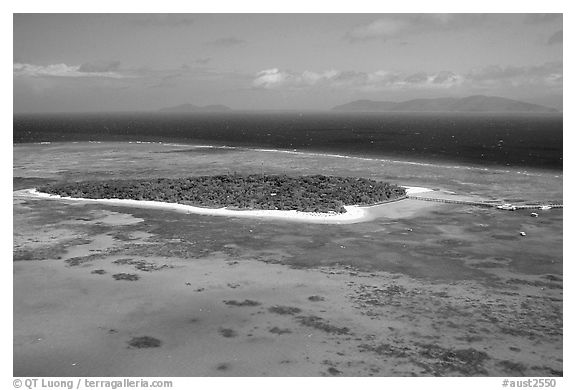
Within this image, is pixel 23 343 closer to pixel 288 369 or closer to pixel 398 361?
pixel 288 369

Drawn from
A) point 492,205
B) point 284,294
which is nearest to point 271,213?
point 284,294

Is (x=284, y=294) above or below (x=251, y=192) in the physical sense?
below

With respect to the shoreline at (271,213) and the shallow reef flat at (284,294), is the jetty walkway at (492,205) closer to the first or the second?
the shallow reef flat at (284,294)

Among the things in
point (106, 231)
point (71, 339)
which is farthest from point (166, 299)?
point (106, 231)

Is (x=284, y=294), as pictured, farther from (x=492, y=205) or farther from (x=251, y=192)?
(x=492, y=205)

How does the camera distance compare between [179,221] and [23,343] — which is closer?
[23,343]

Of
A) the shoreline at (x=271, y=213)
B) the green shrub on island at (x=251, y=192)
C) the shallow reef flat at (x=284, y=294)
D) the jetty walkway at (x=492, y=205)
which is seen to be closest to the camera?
the shallow reef flat at (x=284, y=294)

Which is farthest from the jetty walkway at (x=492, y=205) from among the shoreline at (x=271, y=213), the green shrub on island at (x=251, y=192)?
the shoreline at (x=271, y=213)

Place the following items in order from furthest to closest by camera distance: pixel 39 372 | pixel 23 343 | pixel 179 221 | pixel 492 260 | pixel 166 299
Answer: pixel 179 221 → pixel 492 260 → pixel 166 299 → pixel 23 343 → pixel 39 372

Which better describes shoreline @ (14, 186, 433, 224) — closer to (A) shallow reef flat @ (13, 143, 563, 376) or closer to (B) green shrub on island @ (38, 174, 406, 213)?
(B) green shrub on island @ (38, 174, 406, 213)
